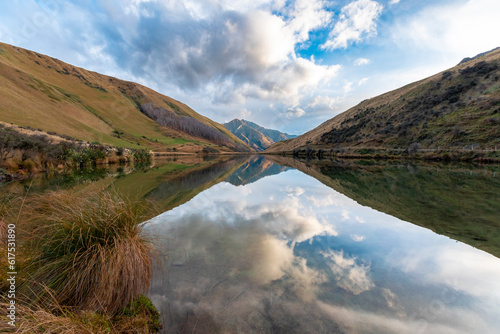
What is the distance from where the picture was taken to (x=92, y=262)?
2846 mm

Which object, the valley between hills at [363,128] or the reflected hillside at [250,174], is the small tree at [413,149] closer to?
the valley between hills at [363,128]

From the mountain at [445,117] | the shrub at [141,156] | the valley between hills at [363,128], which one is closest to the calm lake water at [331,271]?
the valley between hills at [363,128]

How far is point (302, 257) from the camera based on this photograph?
532 centimetres

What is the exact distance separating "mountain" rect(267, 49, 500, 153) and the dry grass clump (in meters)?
53.3

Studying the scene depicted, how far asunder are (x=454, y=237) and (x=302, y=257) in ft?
18.2

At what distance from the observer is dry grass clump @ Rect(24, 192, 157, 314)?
108 inches

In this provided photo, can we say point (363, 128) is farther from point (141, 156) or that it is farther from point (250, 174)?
point (141, 156)

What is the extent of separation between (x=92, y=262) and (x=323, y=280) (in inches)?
168

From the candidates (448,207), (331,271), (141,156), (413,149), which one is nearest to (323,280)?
(331,271)

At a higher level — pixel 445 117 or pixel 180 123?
pixel 180 123

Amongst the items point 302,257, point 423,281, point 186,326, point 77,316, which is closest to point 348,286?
point 302,257

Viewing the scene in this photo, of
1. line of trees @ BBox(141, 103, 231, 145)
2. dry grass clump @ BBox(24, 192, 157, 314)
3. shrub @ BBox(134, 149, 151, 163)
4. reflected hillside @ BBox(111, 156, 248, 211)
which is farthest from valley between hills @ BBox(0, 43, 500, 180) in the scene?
line of trees @ BBox(141, 103, 231, 145)

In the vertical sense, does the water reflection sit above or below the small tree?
below

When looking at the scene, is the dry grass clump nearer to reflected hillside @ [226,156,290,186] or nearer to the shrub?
reflected hillside @ [226,156,290,186]
